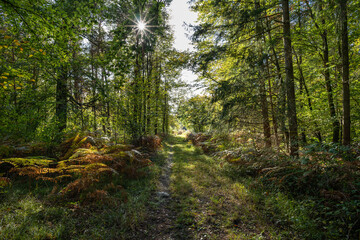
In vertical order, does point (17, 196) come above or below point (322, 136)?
below

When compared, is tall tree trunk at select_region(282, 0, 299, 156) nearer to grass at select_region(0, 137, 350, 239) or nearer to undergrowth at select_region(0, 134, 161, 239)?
grass at select_region(0, 137, 350, 239)

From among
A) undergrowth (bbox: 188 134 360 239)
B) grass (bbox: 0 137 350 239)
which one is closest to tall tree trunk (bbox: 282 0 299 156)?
undergrowth (bbox: 188 134 360 239)

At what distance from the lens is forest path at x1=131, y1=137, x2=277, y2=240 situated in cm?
310

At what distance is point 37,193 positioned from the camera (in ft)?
12.9

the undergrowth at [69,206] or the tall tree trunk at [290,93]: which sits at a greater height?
the tall tree trunk at [290,93]

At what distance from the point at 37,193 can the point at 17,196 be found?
1.29ft

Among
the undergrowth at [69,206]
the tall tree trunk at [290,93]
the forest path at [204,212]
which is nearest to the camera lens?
the undergrowth at [69,206]

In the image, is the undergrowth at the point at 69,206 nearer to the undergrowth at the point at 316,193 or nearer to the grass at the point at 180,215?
the grass at the point at 180,215

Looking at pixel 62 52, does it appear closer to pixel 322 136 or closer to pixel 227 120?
pixel 227 120

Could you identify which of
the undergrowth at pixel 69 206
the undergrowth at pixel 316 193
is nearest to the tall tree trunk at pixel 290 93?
the undergrowth at pixel 316 193

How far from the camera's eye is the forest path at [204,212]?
122 inches

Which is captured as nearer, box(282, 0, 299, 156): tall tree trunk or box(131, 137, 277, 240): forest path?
box(131, 137, 277, 240): forest path

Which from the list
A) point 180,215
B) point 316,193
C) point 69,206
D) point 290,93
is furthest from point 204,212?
point 290,93

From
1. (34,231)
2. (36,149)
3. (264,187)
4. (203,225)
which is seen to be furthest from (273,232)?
(36,149)
